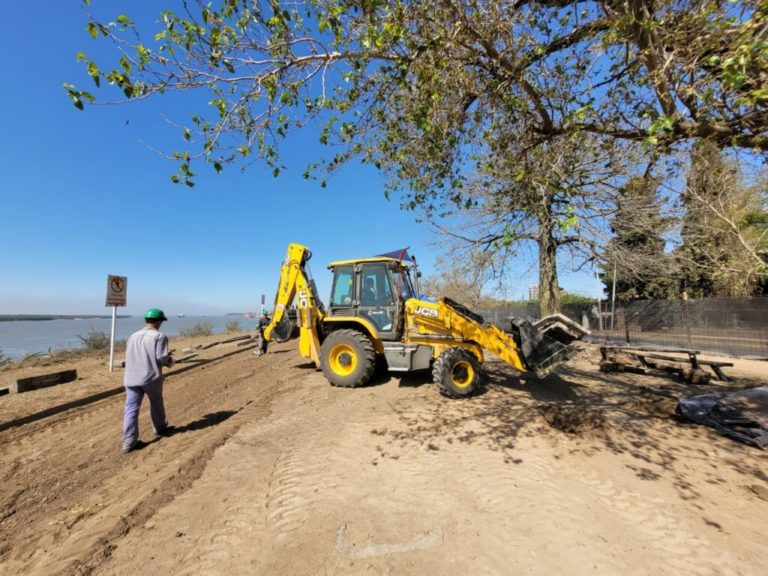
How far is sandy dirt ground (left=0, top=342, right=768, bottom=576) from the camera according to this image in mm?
2588

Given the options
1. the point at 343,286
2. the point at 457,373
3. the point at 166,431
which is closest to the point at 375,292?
the point at 343,286

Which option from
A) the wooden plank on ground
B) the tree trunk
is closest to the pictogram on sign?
the wooden plank on ground

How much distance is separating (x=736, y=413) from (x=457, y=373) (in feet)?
12.8

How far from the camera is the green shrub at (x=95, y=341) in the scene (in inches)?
615

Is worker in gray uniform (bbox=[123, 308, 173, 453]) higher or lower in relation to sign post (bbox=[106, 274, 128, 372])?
lower

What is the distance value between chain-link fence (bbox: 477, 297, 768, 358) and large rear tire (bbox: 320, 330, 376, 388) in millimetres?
4572

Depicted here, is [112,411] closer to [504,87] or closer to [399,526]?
[399,526]

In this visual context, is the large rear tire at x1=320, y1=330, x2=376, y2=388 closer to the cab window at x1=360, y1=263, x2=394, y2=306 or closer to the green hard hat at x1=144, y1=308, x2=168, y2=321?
the cab window at x1=360, y1=263, x2=394, y2=306

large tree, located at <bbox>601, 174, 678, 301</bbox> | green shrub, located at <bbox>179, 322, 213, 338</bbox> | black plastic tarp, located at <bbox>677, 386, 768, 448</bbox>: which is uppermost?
large tree, located at <bbox>601, 174, 678, 301</bbox>

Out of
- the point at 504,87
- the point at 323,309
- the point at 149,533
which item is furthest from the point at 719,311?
the point at 149,533

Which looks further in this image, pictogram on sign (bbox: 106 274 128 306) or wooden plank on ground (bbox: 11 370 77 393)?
pictogram on sign (bbox: 106 274 128 306)

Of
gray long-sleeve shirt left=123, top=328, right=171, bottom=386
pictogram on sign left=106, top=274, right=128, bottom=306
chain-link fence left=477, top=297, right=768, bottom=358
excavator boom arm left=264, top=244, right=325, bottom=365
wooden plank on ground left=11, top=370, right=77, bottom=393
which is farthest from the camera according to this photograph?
chain-link fence left=477, top=297, right=768, bottom=358

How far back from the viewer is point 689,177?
1051 centimetres

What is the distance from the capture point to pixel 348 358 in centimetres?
776
